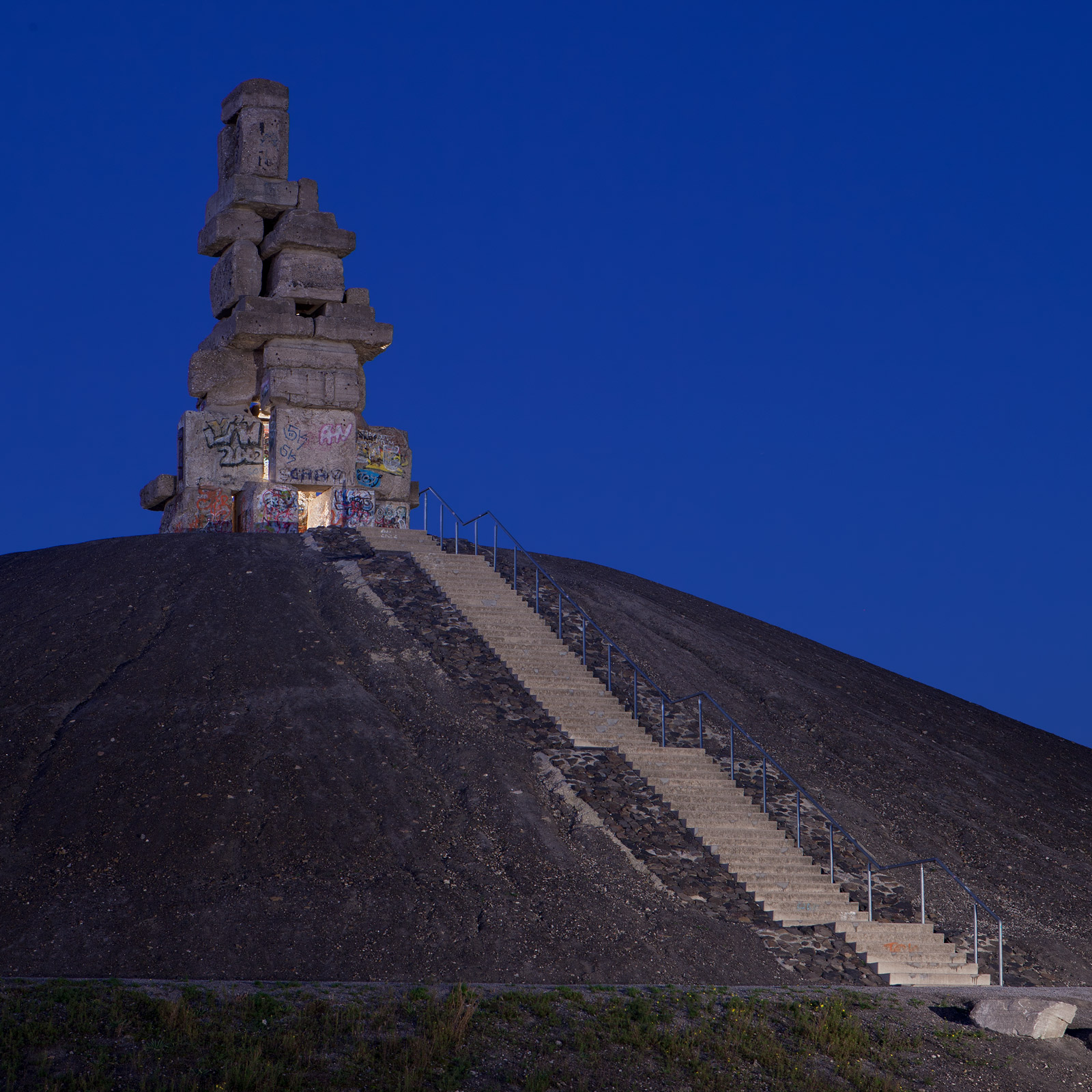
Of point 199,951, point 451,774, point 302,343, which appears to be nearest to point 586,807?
point 451,774

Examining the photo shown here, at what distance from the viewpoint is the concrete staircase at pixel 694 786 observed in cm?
1723

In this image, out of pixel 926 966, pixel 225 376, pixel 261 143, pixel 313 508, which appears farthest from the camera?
pixel 261 143

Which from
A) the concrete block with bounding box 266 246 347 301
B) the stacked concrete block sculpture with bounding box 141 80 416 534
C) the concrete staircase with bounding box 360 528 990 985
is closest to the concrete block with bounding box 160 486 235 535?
the stacked concrete block sculpture with bounding box 141 80 416 534

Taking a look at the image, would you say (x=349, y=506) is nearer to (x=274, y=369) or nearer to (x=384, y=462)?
(x=384, y=462)

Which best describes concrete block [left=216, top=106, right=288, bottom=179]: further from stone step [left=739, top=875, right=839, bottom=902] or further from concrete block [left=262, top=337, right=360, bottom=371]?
stone step [left=739, top=875, right=839, bottom=902]

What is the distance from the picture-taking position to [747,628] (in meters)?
32.1

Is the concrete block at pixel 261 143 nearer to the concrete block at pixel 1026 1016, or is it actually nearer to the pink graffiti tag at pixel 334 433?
the pink graffiti tag at pixel 334 433

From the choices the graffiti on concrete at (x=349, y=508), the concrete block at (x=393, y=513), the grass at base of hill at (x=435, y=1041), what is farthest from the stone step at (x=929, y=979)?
the concrete block at (x=393, y=513)

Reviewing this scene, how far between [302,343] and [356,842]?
19878mm

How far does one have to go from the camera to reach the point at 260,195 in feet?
114

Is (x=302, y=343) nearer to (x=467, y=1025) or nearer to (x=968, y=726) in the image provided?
(x=968, y=726)

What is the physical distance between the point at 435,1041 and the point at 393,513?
83.9ft

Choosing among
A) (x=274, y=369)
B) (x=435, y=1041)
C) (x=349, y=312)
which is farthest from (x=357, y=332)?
(x=435, y=1041)

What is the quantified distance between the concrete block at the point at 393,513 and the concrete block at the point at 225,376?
178 inches
